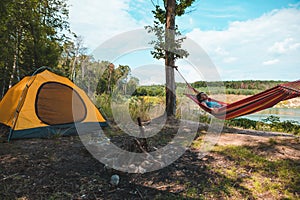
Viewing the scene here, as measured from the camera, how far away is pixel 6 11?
3850mm

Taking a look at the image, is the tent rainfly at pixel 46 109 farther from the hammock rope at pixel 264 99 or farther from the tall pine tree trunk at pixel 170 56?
the hammock rope at pixel 264 99

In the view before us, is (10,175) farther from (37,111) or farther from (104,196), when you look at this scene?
(37,111)

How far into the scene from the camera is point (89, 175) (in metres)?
2.04

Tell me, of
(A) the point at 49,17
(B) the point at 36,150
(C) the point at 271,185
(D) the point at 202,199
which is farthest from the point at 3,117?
(A) the point at 49,17

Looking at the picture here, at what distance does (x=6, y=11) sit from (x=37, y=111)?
2076 millimetres

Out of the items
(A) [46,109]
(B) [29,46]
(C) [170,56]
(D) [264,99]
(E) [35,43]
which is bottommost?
(A) [46,109]

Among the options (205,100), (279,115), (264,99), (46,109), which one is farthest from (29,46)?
(279,115)

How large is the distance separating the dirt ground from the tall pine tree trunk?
2.05 meters

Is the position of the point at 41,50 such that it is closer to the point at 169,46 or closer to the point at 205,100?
the point at 169,46

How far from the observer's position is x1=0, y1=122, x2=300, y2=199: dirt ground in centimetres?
173

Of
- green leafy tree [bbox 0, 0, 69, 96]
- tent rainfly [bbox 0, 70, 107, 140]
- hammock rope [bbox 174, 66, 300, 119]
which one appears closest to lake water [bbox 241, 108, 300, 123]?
hammock rope [bbox 174, 66, 300, 119]

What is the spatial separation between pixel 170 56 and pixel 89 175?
10.9 ft

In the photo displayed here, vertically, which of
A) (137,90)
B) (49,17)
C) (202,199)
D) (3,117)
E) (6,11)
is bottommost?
(202,199)

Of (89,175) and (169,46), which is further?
(169,46)
